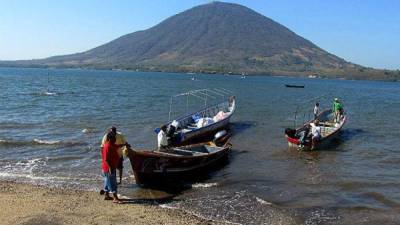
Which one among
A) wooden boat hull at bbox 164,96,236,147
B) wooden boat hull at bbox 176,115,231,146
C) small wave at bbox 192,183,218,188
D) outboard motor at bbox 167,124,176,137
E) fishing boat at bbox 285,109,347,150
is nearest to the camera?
small wave at bbox 192,183,218,188

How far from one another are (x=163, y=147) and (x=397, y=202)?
8619 millimetres

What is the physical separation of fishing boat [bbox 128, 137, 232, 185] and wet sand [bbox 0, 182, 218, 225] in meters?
1.79

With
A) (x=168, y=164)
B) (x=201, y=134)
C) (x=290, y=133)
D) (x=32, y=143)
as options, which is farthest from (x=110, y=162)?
(x=290, y=133)

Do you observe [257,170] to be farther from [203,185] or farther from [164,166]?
[164,166]

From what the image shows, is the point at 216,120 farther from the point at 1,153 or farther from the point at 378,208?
the point at 378,208

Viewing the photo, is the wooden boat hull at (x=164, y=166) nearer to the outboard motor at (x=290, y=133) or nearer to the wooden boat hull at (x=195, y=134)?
the wooden boat hull at (x=195, y=134)

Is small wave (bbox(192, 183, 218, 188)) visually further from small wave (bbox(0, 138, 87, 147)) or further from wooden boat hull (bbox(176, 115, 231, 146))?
small wave (bbox(0, 138, 87, 147))

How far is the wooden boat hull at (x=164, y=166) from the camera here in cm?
1600

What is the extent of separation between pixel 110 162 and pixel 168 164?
3377 mm

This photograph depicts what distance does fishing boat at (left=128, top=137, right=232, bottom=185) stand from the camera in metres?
16.0

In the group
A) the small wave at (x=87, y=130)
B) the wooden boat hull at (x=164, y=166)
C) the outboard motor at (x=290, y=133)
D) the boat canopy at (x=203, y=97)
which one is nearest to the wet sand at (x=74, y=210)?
the wooden boat hull at (x=164, y=166)

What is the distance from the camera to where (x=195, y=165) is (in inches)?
717

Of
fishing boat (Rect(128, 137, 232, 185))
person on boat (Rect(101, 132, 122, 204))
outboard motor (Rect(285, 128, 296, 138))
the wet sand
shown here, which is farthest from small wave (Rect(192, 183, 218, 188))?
outboard motor (Rect(285, 128, 296, 138))

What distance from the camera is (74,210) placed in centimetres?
1295
